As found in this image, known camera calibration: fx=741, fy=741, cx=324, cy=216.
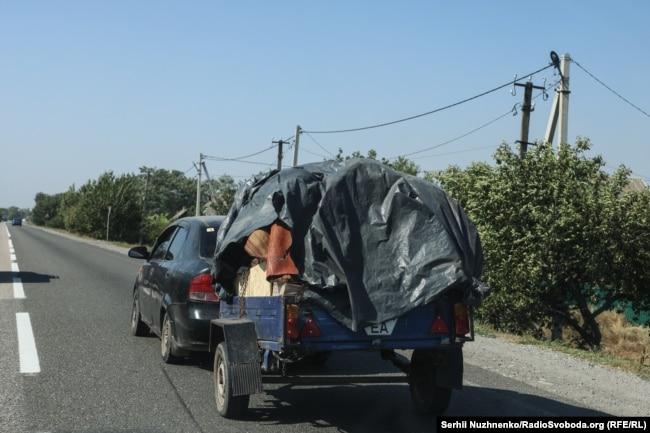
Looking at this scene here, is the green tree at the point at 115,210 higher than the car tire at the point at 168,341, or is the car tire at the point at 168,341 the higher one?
the green tree at the point at 115,210

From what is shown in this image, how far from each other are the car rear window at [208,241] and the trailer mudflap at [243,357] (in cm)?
208

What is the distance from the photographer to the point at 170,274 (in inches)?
326

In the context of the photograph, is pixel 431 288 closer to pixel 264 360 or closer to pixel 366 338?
pixel 366 338

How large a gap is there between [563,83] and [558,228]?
240 inches

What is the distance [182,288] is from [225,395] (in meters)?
2.02

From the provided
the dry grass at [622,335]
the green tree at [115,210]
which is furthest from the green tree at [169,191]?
the dry grass at [622,335]

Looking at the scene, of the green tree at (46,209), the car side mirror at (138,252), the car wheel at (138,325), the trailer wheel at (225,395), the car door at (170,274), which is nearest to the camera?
the trailer wheel at (225,395)

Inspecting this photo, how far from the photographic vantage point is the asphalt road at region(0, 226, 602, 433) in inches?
235

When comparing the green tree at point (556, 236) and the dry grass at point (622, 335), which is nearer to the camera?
the green tree at point (556, 236)

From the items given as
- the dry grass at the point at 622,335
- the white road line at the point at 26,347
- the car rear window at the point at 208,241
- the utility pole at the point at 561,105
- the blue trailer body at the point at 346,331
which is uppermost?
the utility pole at the point at 561,105

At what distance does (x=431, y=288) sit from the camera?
5.63 metres

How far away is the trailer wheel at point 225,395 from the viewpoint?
5.93 meters

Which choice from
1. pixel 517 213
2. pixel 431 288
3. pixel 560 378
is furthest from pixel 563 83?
Answer: pixel 431 288

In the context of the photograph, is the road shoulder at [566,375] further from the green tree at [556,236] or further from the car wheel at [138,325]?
the green tree at [556,236]
